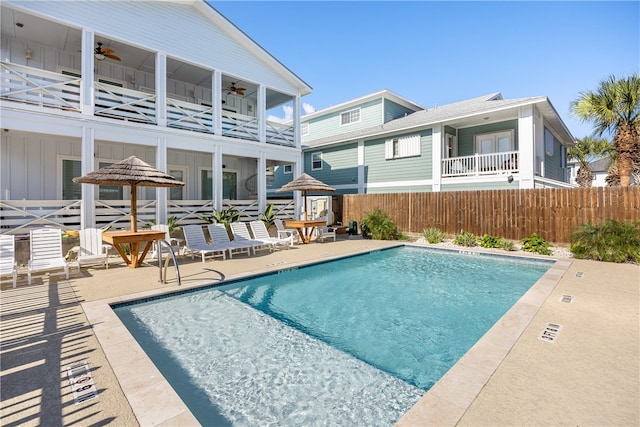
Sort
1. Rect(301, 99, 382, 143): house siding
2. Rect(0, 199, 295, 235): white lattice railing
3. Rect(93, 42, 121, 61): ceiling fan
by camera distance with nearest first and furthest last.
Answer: Rect(0, 199, 295, 235): white lattice railing → Rect(93, 42, 121, 61): ceiling fan → Rect(301, 99, 382, 143): house siding

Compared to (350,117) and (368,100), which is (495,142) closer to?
(368,100)

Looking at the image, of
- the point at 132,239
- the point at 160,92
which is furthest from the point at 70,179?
the point at 132,239

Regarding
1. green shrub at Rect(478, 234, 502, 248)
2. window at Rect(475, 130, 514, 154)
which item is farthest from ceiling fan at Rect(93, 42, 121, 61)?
window at Rect(475, 130, 514, 154)

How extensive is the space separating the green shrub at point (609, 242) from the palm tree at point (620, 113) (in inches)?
229

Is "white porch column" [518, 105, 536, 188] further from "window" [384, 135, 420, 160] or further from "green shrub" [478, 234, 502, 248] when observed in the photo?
"window" [384, 135, 420, 160]

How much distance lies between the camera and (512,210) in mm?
12039

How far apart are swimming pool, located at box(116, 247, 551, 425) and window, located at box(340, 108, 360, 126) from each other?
617 inches

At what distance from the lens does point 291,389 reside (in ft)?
10.6

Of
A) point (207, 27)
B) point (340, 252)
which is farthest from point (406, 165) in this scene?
point (207, 27)

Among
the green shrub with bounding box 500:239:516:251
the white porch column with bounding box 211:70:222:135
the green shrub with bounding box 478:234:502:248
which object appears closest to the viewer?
the green shrub with bounding box 500:239:516:251

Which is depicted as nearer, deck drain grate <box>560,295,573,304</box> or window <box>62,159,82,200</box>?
deck drain grate <box>560,295,573,304</box>

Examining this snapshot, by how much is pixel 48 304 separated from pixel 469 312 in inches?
278

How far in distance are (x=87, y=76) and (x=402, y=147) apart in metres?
13.8

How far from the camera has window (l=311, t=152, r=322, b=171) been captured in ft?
70.0
